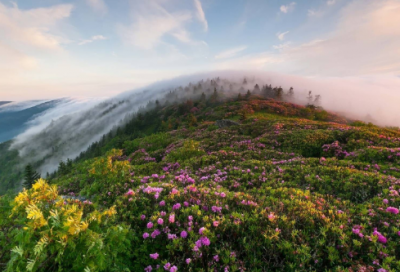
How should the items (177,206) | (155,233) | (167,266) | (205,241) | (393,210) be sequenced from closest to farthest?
(167,266), (205,241), (155,233), (393,210), (177,206)

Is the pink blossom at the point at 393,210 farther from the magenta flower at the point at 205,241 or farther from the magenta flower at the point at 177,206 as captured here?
the magenta flower at the point at 177,206

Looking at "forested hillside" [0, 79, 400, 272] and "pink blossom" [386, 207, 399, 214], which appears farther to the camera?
"pink blossom" [386, 207, 399, 214]

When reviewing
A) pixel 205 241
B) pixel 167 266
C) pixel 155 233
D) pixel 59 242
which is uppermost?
pixel 59 242

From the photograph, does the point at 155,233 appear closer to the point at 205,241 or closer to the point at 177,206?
the point at 177,206

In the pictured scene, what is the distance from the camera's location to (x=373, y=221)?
483 cm

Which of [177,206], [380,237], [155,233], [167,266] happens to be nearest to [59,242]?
[167,266]

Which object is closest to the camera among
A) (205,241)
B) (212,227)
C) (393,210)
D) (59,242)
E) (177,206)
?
(59,242)

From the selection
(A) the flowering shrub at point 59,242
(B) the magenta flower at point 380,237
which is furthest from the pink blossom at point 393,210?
(A) the flowering shrub at point 59,242

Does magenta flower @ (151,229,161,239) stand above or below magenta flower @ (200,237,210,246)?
below

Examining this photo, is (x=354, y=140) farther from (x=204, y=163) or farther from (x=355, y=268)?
(x=355, y=268)

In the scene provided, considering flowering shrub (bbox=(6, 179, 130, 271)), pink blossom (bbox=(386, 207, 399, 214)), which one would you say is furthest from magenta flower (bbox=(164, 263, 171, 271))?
pink blossom (bbox=(386, 207, 399, 214))

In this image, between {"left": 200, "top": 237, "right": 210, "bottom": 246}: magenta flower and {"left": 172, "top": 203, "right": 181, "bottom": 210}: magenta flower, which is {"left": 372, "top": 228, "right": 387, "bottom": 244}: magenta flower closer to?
{"left": 200, "top": 237, "right": 210, "bottom": 246}: magenta flower

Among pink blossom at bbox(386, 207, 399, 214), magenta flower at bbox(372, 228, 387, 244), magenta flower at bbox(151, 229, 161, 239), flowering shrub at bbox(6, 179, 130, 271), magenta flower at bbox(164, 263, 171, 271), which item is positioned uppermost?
flowering shrub at bbox(6, 179, 130, 271)

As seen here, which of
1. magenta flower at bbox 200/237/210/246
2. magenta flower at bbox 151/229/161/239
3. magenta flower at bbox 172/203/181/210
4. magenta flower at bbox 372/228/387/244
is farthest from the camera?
magenta flower at bbox 172/203/181/210
